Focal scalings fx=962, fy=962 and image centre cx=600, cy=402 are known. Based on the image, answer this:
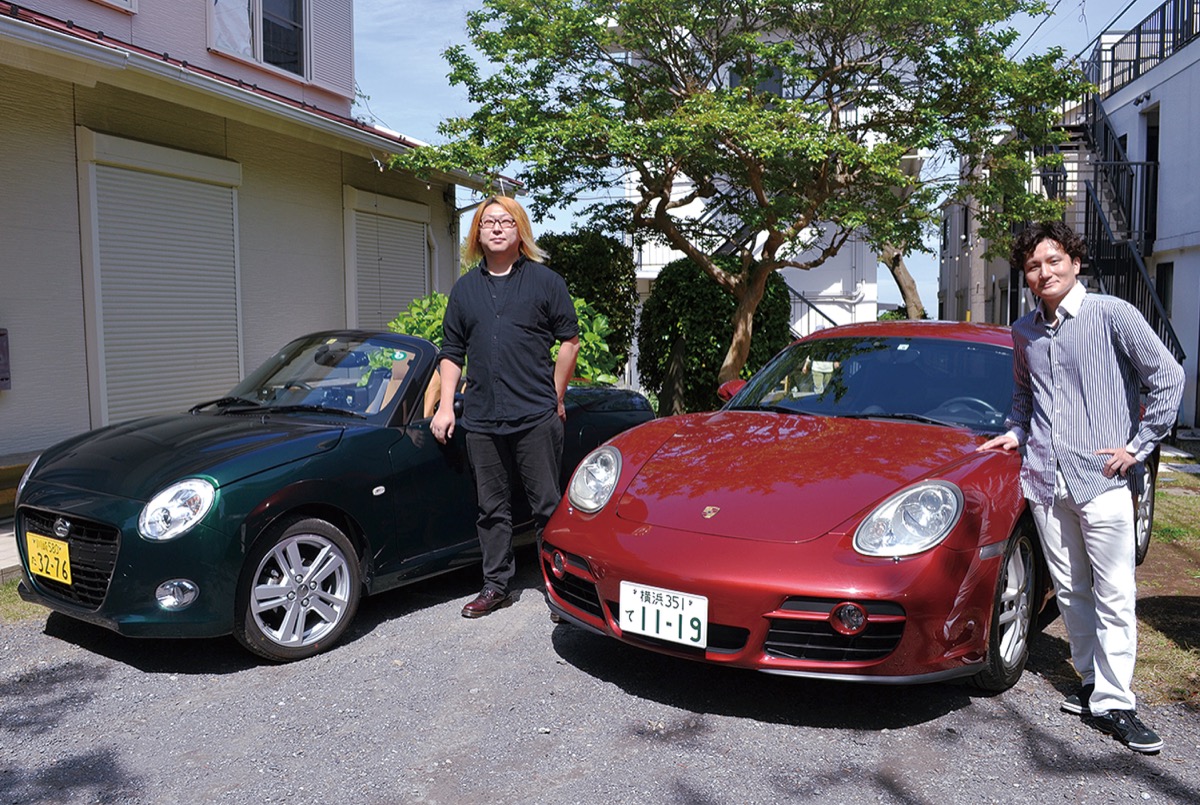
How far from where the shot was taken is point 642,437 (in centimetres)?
416

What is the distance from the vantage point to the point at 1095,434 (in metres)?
3.13

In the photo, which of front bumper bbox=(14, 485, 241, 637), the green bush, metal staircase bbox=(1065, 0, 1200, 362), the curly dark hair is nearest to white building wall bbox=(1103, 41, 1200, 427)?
metal staircase bbox=(1065, 0, 1200, 362)

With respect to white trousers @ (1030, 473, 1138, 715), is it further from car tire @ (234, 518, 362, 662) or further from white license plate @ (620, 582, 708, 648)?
car tire @ (234, 518, 362, 662)

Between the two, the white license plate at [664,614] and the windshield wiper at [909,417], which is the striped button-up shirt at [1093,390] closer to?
the windshield wiper at [909,417]

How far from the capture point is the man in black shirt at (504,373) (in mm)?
4344

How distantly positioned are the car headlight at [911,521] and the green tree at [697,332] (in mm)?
7405

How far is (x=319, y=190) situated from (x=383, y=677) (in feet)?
24.1

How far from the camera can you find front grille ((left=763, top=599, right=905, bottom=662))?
304cm

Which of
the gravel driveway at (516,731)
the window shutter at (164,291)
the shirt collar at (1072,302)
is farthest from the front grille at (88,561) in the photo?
the window shutter at (164,291)

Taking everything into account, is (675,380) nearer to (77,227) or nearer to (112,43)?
(77,227)

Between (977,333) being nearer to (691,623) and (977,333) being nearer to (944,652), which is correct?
(944,652)

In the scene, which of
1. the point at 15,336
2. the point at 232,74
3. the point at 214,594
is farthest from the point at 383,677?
the point at 232,74

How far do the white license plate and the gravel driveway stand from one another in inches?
12.4

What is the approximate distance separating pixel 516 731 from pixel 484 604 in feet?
4.13
